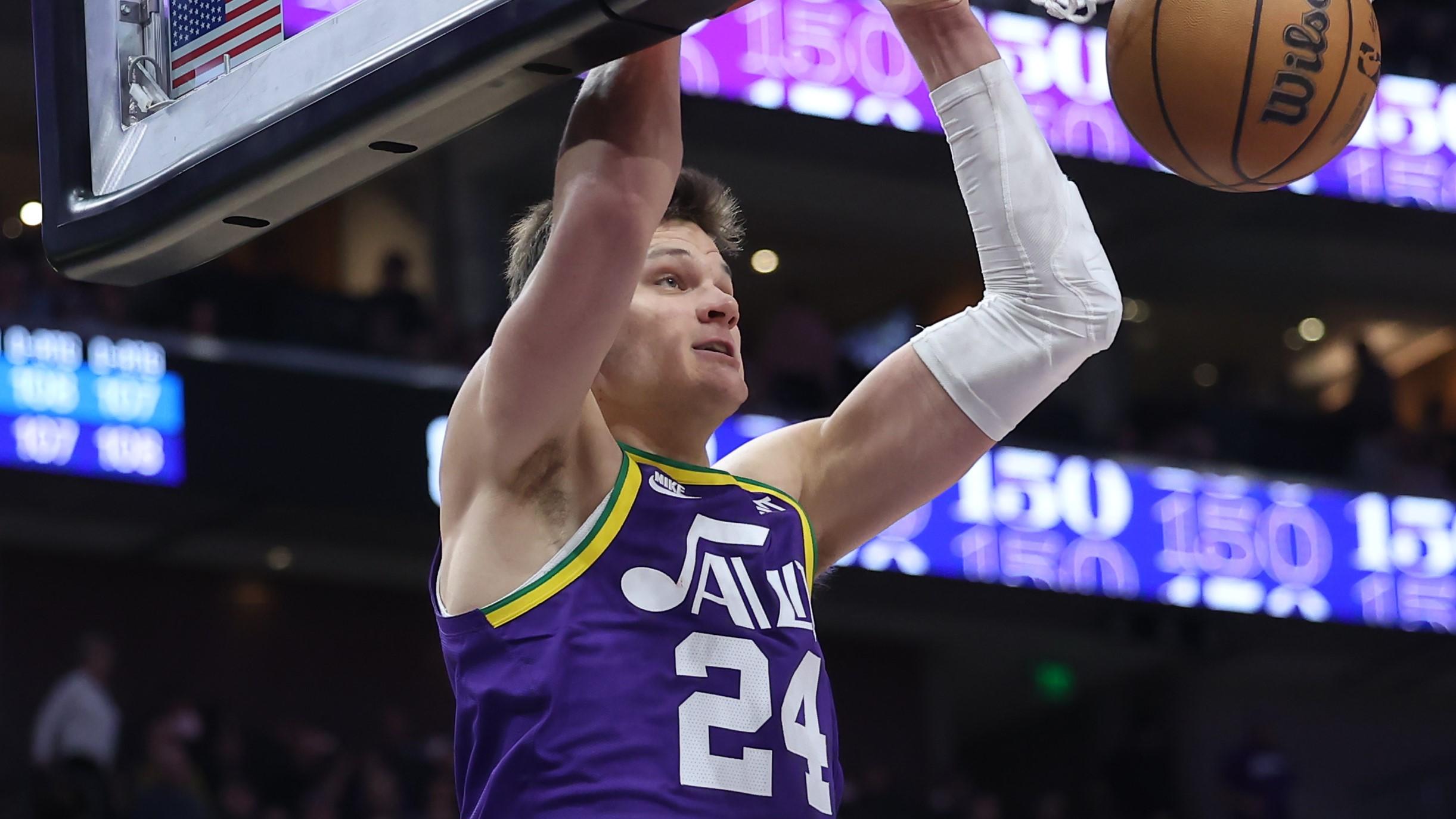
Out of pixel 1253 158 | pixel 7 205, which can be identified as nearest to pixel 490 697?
pixel 1253 158

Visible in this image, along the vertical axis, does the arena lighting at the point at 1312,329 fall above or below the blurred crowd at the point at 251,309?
below

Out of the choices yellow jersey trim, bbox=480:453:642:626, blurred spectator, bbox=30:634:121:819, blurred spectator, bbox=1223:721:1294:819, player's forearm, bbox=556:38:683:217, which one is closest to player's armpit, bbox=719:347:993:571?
yellow jersey trim, bbox=480:453:642:626

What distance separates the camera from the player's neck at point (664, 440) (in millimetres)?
2863

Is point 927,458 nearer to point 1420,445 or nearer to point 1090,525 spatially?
point 1090,525

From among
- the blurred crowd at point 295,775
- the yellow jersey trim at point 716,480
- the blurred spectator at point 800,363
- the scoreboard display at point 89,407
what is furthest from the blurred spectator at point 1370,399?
the yellow jersey trim at point 716,480

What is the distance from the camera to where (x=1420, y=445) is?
1570 centimetres

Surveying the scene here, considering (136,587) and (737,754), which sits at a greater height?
(737,754)

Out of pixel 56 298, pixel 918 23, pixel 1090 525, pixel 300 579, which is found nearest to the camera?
pixel 918 23

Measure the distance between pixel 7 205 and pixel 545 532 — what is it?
13.4 metres

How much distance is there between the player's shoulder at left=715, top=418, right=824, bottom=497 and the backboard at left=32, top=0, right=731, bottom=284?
0.75m

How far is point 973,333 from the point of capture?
2953 mm

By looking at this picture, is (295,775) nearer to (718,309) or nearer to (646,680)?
(718,309)

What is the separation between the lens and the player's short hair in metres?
2.94

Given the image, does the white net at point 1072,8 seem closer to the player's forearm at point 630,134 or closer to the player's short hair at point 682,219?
the player's short hair at point 682,219
